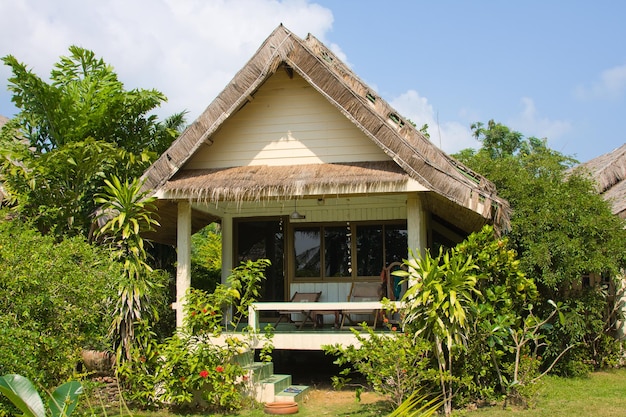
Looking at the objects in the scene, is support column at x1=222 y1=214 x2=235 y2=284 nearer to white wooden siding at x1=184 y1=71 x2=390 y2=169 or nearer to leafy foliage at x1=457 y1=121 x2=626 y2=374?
white wooden siding at x1=184 y1=71 x2=390 y2=169

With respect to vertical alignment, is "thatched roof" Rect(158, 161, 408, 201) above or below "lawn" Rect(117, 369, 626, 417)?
above

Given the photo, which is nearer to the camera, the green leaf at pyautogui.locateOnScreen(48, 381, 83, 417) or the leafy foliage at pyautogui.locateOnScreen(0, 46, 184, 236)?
the green leaf at pyautogui.locateOnScreen(48, 381, 83, 417)

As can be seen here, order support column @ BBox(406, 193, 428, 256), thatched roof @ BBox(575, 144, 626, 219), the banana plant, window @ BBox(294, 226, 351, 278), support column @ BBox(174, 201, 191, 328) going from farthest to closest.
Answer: thatched roof @ BBox(575, 144, 626, 219) < window @ BBox(294, 226, 351, 278) < support column @ BBox(174, 201, 191, 328) < support column @ BBox(406, 193, 428, 256) < the banana plant

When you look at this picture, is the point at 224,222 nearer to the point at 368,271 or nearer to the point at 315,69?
the point at 368,271

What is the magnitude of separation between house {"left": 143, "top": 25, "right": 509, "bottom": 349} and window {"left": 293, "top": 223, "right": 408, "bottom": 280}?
2cm

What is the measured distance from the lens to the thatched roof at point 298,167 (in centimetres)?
838

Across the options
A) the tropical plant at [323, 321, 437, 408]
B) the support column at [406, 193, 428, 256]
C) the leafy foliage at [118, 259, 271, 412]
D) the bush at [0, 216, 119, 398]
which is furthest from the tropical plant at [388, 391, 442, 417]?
the bush at [0, 216, 119, 398]

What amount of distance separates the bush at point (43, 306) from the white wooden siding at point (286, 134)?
3004mm

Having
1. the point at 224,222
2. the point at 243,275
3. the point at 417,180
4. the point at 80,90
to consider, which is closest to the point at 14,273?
the point at 243,275

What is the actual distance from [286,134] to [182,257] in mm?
2426

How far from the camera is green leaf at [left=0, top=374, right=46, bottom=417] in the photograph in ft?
7.50

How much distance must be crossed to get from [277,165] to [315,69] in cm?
156

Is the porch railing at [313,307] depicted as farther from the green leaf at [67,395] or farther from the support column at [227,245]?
the green leaf at [67,395]

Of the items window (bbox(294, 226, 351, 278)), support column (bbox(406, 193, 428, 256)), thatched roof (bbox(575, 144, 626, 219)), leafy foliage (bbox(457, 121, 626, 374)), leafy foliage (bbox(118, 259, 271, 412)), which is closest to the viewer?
leafy foliage (bbox(118, 259, 271, 412))
